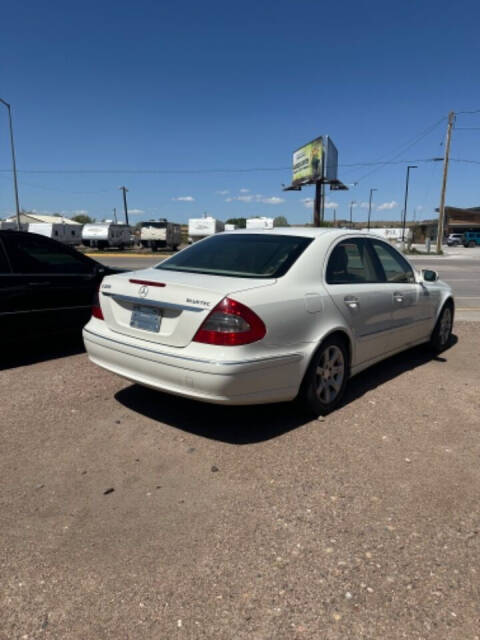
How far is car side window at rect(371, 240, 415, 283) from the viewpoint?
4.81m

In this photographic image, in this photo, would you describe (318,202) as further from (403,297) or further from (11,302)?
(11,302)

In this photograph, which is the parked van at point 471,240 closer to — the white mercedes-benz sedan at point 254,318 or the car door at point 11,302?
the white mercedes-benz sedan at point 254,318

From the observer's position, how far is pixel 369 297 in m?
4.30

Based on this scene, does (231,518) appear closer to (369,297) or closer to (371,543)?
(371,543)

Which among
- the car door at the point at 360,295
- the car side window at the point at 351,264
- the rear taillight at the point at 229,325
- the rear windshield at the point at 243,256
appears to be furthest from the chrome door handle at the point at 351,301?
the rear taillight at the point at 229,325

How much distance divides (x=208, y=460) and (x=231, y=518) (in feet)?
2.10

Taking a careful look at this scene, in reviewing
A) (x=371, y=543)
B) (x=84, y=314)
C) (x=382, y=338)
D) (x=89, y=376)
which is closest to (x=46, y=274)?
(x=84, y=314)

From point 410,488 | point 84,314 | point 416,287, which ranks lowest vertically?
point 410,488

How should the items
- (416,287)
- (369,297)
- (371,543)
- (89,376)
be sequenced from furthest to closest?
(416,287) < (89,376) < (369,297) < (371,543)

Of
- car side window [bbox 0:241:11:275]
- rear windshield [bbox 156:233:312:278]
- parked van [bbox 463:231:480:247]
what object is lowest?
parked van [bbox 463:231:480:247]

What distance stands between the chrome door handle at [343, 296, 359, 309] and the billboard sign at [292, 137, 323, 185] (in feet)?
126

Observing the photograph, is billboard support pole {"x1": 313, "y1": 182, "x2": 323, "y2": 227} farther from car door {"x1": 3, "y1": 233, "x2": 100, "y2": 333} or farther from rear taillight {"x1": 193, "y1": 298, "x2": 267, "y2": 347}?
rear taillight {"x1": 193, "y1": 298, "x2": 267, "y2": 347}

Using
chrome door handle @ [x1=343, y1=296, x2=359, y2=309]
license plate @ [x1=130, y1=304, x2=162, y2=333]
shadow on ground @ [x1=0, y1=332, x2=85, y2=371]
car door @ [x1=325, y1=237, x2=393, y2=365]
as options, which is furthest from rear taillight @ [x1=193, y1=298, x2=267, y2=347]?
shadow on ground @ [x1=0, y1=332, x2=85, y2=371]

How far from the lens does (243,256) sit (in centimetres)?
393
